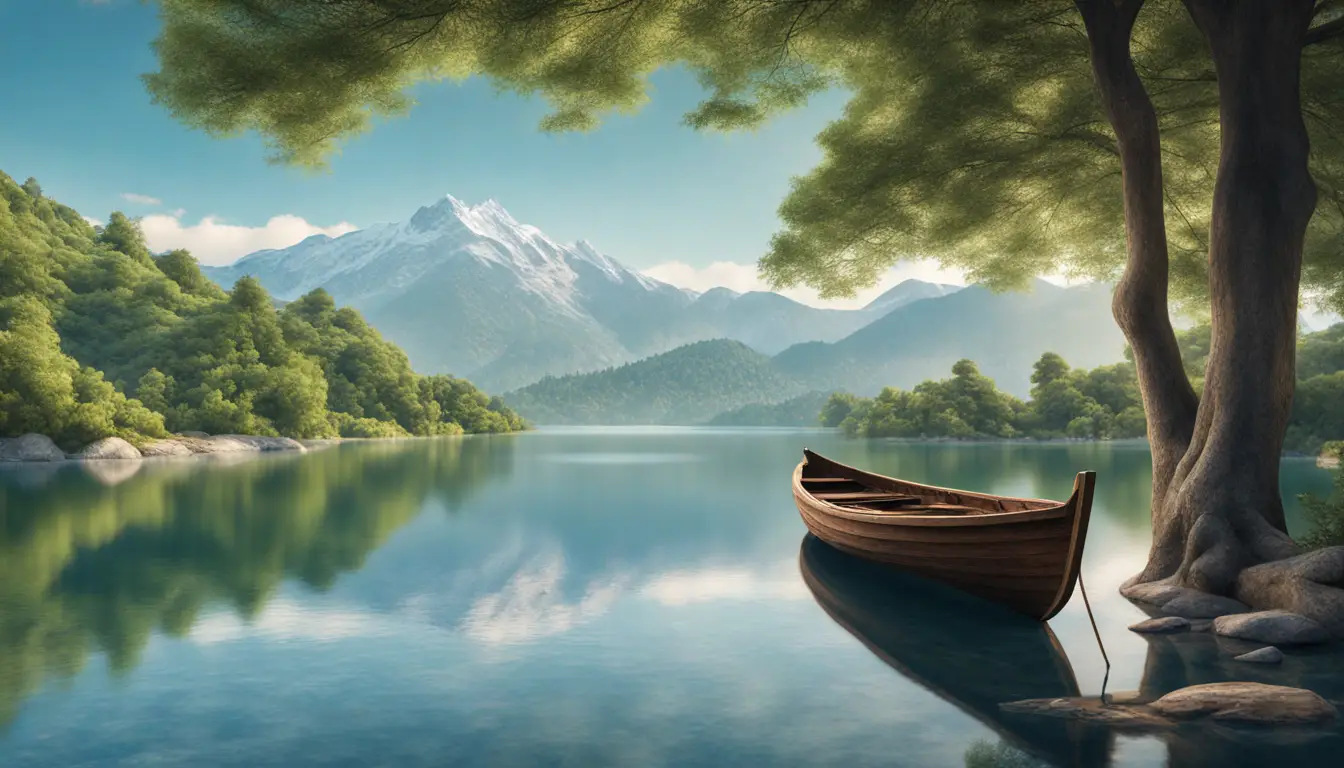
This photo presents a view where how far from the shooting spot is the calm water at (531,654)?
503 centimetres

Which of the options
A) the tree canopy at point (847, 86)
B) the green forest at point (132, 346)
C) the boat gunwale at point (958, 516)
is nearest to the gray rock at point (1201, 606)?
the boat gunwale at point (958, 516)

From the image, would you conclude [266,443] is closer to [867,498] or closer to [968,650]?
[867,498]

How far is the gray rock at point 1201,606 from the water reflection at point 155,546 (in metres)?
9.54

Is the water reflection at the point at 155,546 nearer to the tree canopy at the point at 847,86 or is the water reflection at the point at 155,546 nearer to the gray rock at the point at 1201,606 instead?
the tree canopy at the point at 847,86

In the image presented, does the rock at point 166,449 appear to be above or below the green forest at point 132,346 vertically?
below

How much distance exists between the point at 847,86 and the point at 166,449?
3896cm

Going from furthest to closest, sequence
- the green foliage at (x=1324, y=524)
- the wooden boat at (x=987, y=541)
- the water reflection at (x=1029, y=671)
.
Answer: the green foliage at (x=1324, y=524) < the wooden boat at (x=987, y=541) < the water reflection at (x=1029, y=671)

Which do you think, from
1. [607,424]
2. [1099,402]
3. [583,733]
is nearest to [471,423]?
[1099,402]

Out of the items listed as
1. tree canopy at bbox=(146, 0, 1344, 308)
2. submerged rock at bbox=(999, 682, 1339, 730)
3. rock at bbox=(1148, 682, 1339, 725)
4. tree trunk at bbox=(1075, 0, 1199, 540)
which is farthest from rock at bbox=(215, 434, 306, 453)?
rock at bbox=(1148, 682, 1339, 725)

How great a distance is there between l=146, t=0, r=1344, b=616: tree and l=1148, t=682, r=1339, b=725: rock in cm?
275

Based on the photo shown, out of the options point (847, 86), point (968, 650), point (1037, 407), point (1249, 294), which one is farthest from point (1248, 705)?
point (1037, 407)

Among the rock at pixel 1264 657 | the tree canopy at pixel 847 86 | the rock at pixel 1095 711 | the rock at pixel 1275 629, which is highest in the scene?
the tree canopy at pixel 847 86

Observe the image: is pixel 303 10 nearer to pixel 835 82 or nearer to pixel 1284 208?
pixel 835 82

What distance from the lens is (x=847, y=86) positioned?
12594mm
